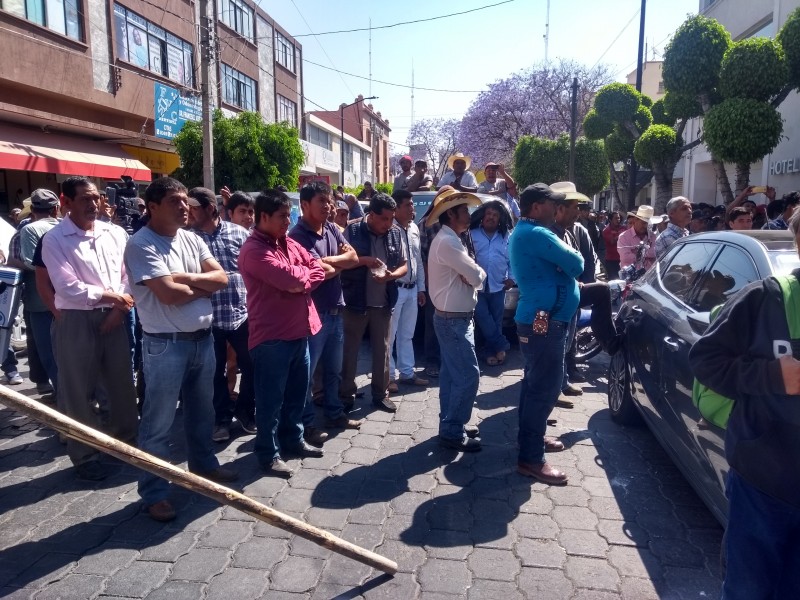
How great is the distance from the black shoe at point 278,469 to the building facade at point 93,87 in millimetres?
12222

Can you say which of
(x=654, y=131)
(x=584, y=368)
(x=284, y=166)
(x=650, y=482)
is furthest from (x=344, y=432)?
(x=284, y=166)

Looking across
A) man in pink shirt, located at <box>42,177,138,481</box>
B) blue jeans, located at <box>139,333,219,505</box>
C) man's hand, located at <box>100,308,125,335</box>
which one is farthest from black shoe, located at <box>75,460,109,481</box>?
man's hand, located at <box>100,308,125,335</box>

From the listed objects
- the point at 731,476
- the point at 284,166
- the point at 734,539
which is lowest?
the point at 734,539

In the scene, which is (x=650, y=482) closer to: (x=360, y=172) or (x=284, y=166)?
(x=284, y=166)

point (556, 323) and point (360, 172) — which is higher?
point (360, 172)

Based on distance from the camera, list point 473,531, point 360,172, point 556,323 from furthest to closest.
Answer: point 360,172 → point 556,323 → point 473,531

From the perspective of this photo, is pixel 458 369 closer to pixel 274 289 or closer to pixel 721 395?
pixel 274 289

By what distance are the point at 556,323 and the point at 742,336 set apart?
6.66ft

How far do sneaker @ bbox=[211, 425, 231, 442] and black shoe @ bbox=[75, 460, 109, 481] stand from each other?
2.82 feet

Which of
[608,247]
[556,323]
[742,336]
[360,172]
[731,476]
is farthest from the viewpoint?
[360,172]

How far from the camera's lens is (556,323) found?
4.03 metres

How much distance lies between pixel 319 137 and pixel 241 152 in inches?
1143

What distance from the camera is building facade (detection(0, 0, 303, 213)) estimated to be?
46.9 ft

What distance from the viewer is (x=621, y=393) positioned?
16.8 ft
